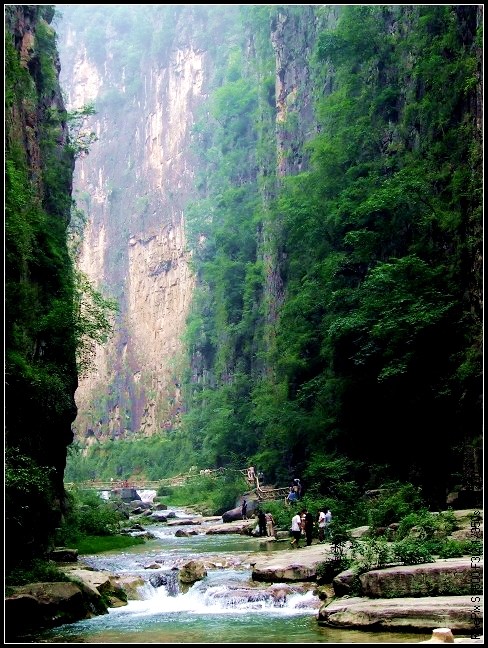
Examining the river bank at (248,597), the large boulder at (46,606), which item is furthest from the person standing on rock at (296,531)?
the large boulder at (46,606)

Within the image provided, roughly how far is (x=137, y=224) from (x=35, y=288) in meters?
75.5

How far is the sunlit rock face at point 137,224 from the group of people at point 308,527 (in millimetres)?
60604

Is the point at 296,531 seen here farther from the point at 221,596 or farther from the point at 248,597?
the point at 248,597

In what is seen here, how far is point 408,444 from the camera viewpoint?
83.8 feet

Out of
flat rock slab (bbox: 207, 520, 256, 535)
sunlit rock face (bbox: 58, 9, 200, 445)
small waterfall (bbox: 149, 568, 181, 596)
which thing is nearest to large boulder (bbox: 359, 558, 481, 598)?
small waterfall (bbox: 149, 568, 181, 596)

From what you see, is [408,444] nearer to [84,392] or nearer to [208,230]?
[208,230]

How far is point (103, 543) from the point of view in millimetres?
25891

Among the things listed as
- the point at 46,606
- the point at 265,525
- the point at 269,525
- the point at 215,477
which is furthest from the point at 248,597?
the point at 215,477

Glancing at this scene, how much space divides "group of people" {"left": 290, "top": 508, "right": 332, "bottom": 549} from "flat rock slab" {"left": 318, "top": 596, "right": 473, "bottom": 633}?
755cm

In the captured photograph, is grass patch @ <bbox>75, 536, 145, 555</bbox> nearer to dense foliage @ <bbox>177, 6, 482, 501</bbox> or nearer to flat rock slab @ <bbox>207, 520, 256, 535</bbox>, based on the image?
flat rock slab @ <bbox>207, 520, 256, 535</bbox>

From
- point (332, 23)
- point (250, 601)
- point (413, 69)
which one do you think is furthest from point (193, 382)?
point (250, 601)

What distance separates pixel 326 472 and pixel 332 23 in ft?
83.9

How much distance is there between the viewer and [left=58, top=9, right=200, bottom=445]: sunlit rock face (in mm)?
87312

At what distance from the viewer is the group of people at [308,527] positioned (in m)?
19.9
